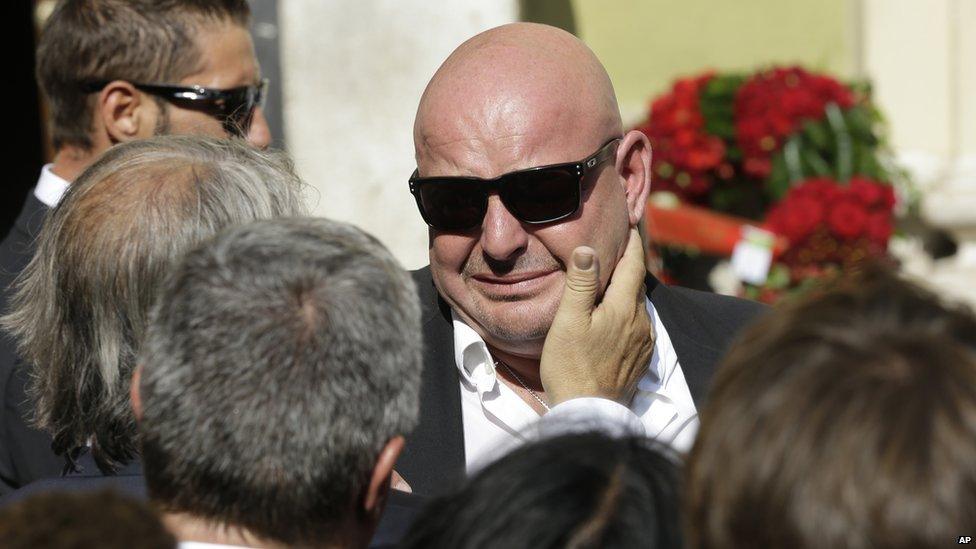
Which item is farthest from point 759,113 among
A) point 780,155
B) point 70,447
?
point 70,447

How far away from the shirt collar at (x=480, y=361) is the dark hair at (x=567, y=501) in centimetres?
128

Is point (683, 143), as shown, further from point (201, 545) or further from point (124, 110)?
point (201, 545)

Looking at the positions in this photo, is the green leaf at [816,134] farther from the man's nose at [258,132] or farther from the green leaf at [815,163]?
the man's nose at [258,132]

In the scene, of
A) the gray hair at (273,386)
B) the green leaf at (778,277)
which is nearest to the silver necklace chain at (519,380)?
the gray hair at (273,386)

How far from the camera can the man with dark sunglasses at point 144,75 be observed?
312 cm

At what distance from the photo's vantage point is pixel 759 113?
18.2ft

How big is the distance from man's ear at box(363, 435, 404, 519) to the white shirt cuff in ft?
0.62

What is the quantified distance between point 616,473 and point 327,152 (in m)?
3.58

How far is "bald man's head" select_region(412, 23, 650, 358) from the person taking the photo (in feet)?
8.12

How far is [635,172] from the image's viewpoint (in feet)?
8.91

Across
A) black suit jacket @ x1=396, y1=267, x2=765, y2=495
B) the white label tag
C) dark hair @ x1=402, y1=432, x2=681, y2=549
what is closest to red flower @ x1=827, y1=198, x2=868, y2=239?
the white label tag

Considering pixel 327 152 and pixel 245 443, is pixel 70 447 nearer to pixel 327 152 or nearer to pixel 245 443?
Result: pixel 245 443

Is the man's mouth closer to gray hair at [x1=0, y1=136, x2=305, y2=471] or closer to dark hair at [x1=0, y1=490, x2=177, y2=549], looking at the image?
gray hair at [x1=0, y1=136, x2=305, y2=471]

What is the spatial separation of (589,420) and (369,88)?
11.0ft
